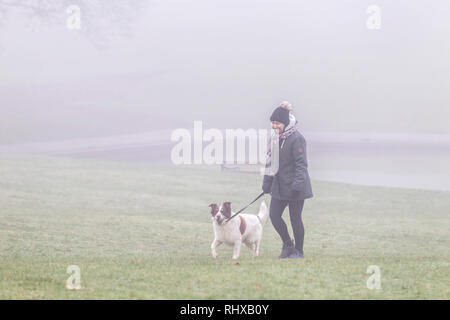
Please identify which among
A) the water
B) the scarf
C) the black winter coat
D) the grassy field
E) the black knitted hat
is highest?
the water

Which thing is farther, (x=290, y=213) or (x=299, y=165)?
(x=290, y=213)

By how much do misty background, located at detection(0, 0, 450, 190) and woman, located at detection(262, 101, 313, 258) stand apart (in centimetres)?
3098

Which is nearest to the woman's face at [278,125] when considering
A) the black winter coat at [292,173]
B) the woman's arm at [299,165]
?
the black winter coat at [292,173]

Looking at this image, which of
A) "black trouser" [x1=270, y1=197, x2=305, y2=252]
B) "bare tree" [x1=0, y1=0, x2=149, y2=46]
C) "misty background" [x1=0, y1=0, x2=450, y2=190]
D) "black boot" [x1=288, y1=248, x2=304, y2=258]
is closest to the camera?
"black trouser" [x1=270, y1=197, x2=305, y2=252]

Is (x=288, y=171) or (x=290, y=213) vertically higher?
(x=288, y=171)

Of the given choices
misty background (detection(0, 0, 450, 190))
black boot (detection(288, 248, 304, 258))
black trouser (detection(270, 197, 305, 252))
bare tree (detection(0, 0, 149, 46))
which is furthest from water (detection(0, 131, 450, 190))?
black trouser (detection(270, 197, 305, 252))

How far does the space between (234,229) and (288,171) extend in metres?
1.24

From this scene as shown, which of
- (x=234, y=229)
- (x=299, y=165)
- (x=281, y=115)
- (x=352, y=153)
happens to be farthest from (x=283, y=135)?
(x=352, y=153)

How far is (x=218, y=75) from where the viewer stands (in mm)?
45219

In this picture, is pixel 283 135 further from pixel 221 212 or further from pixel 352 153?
pixel 352 153

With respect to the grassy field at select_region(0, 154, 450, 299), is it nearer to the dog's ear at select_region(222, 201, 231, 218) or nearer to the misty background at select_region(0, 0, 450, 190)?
the dog's ear at select_region(222, 201, 231, 218)

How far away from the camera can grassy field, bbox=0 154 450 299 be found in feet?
25.5

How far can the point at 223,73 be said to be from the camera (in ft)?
149

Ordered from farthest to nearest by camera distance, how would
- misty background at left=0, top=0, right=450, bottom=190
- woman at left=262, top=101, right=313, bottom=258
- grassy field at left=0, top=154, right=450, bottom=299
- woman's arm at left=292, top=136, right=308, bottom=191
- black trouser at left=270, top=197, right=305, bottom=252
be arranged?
1. misty background at left=0, top=0, right=450, bottom=190
2. black trouser at left=270, top=197, right=305, bottom=252
3. woman at left=262, top=101, right=313, bottom=258
4. woman's arm at left=292, top=136, right=308, bottom=191
5. grassy field at left=0, top=154, right=450, bottom=299
